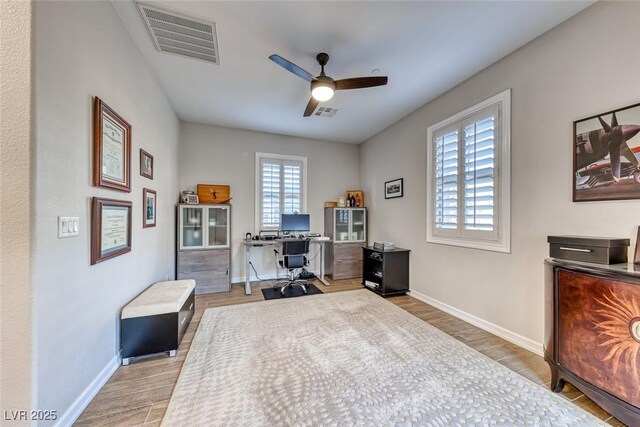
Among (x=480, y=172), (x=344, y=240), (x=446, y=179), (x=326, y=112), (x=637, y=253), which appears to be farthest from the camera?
(x=344, y=240)

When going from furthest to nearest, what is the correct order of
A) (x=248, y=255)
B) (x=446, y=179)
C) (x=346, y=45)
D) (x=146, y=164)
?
(x=248, y=255)
(x=446, y=179)
(x=146, y=164)
(x=346, y=45)

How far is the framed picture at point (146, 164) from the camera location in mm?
2488

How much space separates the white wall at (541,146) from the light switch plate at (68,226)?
3.57m

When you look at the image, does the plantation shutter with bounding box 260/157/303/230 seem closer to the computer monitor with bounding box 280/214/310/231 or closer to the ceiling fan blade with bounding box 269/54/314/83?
the computer monitor with bounding box 280/214/310/231

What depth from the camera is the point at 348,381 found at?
180 cm

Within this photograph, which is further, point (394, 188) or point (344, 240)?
point (344, 240)

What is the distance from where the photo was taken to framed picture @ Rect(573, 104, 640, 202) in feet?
5.52

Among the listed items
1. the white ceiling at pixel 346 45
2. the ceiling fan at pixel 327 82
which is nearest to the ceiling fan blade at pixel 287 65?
the ceiling fan at pixel 327 82

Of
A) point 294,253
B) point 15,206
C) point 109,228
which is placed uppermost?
point 15,206

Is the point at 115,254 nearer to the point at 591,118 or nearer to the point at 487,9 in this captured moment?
the point at 487,9

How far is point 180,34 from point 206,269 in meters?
3.12

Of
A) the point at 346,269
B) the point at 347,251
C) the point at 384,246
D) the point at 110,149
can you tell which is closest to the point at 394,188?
the point at 384,246

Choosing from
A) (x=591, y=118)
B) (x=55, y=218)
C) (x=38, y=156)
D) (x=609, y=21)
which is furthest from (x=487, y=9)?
(x=55, y=218)

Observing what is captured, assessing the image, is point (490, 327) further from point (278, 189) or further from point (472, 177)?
point (278, 189)
